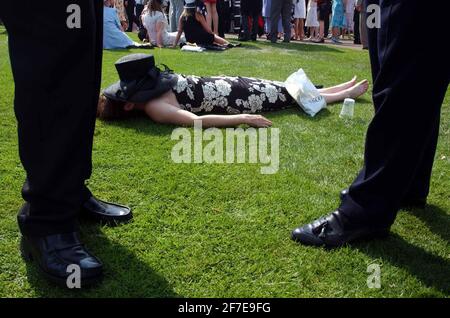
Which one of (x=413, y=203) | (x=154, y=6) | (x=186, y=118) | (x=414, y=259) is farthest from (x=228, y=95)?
(x=154, y=6)

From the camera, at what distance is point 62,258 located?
1.57 metres

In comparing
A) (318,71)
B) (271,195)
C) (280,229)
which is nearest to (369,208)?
(280,229)

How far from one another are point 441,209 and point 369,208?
674mm

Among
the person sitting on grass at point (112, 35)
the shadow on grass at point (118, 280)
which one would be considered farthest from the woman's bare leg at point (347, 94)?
the person sitting on grass at point (112, 35)

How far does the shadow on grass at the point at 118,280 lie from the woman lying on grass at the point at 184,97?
1767mm

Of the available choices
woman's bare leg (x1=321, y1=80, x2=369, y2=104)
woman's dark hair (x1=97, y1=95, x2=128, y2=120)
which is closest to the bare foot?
woman's bare leg (x1=321, y1=80, x2=369, y2=104)

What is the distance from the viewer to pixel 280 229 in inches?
78.7

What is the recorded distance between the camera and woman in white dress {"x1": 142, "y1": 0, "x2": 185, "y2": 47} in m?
9.79

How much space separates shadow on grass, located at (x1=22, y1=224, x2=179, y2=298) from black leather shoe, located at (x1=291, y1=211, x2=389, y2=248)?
0.64m

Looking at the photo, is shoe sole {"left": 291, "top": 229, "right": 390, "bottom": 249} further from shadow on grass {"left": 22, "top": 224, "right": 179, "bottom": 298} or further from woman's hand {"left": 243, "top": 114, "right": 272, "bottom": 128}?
woman's hand {"left": 243, "top": 114, "right": 272, "bottom": 128}

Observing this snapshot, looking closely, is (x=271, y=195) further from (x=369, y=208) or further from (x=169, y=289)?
(x=169, y=289)

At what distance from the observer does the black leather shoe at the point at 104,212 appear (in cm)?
197

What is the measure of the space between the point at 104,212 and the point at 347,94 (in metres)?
3.06

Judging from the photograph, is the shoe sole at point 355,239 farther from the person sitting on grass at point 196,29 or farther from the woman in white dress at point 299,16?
the woman in white dress at point 299,16
